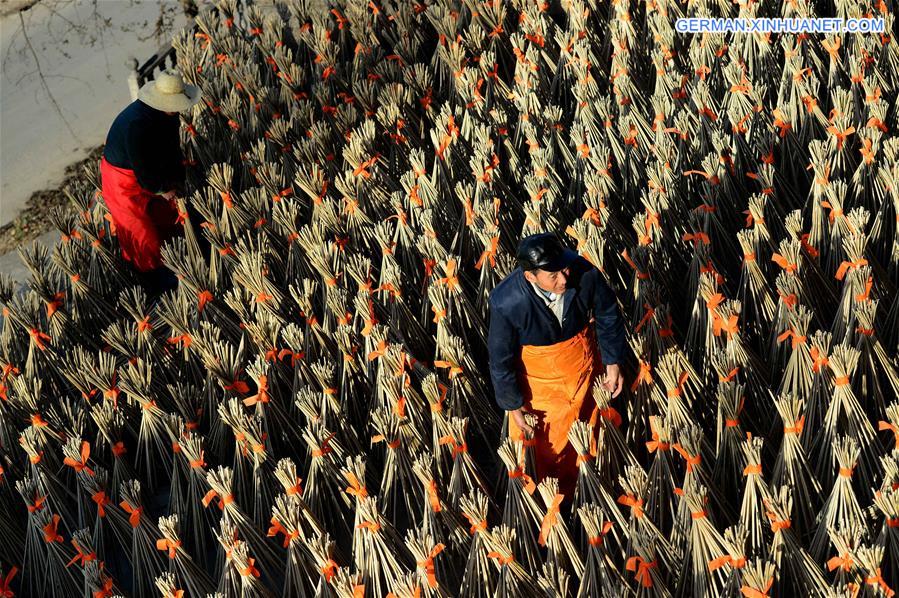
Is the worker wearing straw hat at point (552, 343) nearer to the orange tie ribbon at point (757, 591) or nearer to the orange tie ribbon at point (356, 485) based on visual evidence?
the orange tie ribbon at point (356, 485)

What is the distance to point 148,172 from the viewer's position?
4.25m

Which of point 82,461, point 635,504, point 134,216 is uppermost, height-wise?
point 134,216

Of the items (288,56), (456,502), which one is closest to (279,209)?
(288,56)

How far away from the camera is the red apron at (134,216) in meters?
4.34

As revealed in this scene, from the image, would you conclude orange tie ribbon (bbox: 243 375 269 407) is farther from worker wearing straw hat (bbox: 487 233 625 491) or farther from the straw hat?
the straw hat

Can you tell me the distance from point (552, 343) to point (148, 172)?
2197 mm

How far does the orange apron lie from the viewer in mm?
2904

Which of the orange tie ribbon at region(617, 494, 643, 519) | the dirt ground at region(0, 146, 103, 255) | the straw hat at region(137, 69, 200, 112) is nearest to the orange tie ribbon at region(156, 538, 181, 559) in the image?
the orange tie ribbon at region(617, 494, 643, 519)

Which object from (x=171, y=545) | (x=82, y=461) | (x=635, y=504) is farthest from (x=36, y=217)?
(x=635, y=504)

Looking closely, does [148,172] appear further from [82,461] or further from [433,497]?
[433,497]

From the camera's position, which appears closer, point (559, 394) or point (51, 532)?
point (559, 394)

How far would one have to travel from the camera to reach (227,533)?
2816mm

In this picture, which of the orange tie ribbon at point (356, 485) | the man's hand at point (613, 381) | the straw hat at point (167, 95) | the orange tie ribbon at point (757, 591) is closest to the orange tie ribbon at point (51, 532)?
the orange tie ribbon at point (356, 485)

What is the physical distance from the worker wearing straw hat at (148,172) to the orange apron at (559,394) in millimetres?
2074
